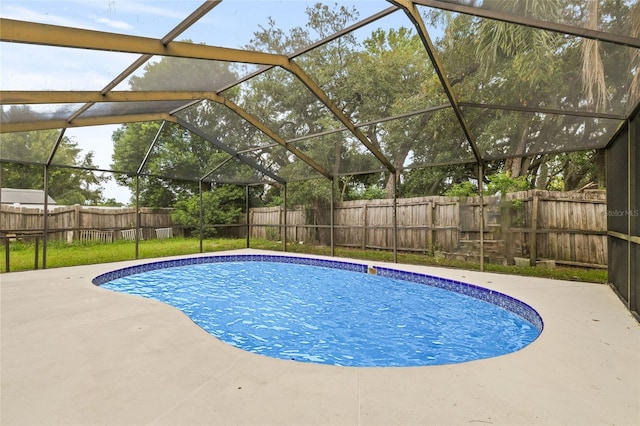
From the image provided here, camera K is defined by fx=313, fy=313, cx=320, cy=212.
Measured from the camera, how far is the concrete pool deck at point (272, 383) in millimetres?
1644

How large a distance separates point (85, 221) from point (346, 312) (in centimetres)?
1020

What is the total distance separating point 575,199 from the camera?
633cm

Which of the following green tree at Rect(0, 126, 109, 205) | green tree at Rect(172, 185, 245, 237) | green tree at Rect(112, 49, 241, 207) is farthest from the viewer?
green tree at Rect(172, 185, 245, 237)

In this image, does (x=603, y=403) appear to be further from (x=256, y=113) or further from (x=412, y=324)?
(x=256, y=113)

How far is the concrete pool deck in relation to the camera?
1.64 m

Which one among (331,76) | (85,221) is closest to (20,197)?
(85,221)

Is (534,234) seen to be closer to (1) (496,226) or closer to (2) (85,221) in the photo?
(1) (496,226)

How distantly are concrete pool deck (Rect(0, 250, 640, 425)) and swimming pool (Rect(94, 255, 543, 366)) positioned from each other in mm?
829

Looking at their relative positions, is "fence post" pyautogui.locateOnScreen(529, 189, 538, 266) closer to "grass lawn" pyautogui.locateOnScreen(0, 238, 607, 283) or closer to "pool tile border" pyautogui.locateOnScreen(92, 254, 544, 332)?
"grass lawn" pyautogui.locateOnScreen(0, 238, 607, 283)

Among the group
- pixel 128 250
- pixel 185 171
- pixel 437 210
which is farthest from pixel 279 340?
pixel 128 250

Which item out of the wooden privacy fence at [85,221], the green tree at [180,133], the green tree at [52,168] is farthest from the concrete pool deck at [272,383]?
the wooden privacy fence at [85,221]

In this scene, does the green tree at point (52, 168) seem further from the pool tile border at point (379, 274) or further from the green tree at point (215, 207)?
the green tree at point (215, 207)

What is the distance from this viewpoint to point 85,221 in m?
10.5

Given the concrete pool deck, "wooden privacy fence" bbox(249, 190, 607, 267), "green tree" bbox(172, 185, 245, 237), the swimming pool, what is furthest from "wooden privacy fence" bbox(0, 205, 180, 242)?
the concrete pool deck
